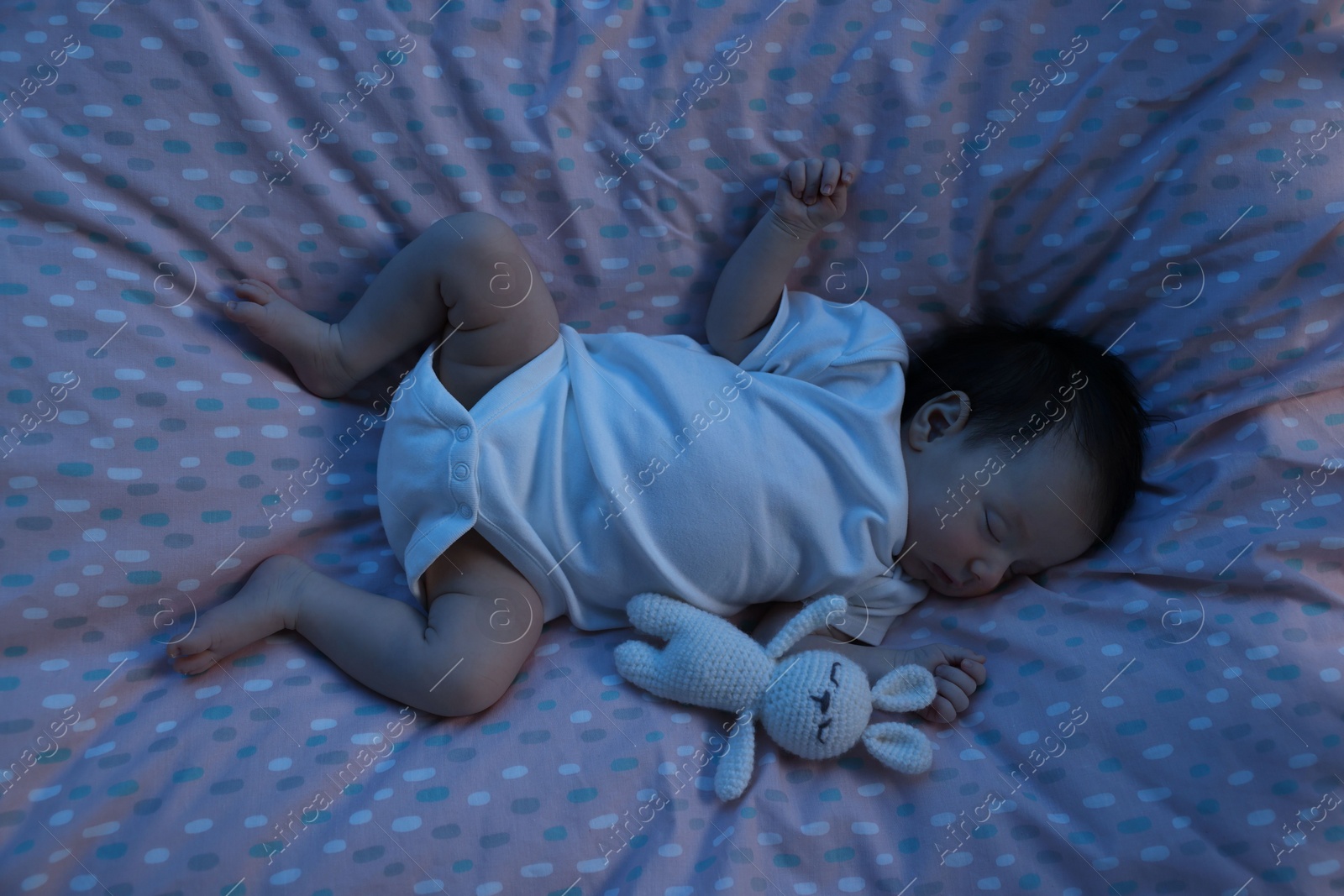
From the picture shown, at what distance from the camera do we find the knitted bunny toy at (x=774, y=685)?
39.7 inches

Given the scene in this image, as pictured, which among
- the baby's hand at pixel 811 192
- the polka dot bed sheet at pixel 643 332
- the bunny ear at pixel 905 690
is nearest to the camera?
the polka dot bed sheet at pixel 643 332

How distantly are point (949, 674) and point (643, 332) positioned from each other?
0.62 meters

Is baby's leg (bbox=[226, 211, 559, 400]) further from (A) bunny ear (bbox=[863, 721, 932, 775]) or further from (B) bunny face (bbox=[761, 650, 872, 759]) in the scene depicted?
(A) bunny ear (bbox=[863, 721, 932, 775])

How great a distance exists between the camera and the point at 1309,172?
1112 millimetres

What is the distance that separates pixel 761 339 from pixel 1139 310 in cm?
50

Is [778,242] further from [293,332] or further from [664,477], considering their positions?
[293,332]

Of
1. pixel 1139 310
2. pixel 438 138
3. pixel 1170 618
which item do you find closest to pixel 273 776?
pixel 438 138

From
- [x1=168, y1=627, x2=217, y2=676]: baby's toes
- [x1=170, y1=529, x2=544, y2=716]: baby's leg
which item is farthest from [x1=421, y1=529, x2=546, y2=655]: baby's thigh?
[x1=168, y1=627, x2=217, y2=676]: baby's toes

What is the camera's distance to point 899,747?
103 centimetres

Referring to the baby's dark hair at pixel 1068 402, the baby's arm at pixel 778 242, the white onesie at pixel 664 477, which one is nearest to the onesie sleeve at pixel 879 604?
the white onesie at pixel 664 477

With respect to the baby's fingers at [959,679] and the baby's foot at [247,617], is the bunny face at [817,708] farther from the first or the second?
the baby's foot at [247,617]

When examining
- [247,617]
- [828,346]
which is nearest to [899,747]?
[828,346]

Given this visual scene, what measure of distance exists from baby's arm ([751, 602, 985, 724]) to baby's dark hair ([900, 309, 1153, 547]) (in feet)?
0.85

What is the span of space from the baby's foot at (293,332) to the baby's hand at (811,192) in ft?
2.00
